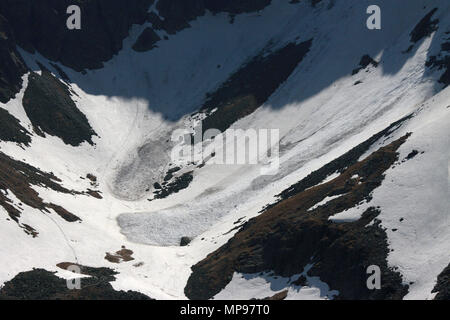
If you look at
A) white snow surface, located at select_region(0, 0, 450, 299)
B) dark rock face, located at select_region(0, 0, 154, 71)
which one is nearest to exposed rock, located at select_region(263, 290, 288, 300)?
white snow surface, located at select_region(0, 0, 450, 299)

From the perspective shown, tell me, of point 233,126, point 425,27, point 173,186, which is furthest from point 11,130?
point 425,27

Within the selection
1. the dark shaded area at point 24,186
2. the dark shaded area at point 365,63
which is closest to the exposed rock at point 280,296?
the dark shaded area at point 24,186

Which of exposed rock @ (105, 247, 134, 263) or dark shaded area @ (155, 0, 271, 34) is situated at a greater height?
dark shaded area @ (155, 0, 271, 34)

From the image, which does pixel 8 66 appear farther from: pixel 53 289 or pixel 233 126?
pixel 53 289

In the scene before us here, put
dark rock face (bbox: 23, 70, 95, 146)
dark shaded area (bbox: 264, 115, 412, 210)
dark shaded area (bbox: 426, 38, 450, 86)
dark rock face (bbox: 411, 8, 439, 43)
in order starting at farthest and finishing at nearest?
dark rock face (bbox: 23, 70, 95, 146)
dark rock face (bbox: 411, 8, 439, 43)
dark shaded area (bbox: 426, 38, 450, 86)
dark shaded area (bbox: 264, 115, 412, 210)

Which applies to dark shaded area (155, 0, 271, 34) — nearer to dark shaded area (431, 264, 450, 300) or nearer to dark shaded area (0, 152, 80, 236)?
dark shaded area (0, 152, 80, 236)
